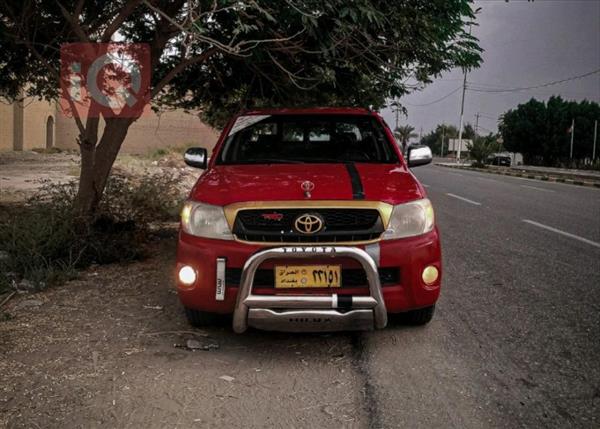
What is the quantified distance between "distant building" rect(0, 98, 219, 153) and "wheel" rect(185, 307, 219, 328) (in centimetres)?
3259

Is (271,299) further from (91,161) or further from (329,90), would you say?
(329,90)

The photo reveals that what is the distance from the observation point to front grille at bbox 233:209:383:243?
3389mm

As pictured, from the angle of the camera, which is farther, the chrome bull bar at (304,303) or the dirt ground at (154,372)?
the chrome bull bar at (304,303)

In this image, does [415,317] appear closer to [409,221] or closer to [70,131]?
[409,221]

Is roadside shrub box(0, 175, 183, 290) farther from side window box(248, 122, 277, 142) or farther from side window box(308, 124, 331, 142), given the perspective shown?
side window box(308, 124, 331, 142)

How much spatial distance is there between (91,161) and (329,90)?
320 centimetres

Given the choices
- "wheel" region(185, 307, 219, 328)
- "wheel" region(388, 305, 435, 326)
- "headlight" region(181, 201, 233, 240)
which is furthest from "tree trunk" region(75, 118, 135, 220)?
"wheel" region(388, 305, 435, 326)

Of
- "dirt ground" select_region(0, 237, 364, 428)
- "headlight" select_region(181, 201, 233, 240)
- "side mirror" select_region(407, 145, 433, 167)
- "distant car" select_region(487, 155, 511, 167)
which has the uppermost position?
"distant car" select_region(487, 155, 511, 167)

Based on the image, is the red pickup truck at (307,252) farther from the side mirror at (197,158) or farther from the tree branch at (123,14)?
the tree branch at (123,14)

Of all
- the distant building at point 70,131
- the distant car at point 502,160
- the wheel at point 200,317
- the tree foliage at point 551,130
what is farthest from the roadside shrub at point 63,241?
the tree foliage at point 551,130

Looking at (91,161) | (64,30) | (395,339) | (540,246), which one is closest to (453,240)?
(540,246)
